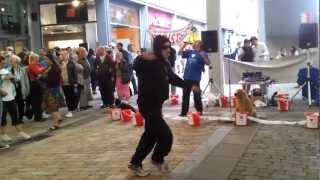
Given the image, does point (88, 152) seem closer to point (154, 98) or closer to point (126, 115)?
point (154, 98)

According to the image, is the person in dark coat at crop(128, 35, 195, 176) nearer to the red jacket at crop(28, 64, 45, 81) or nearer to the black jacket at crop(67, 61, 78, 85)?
the red jacket at crop(28, 64, 45, 81)

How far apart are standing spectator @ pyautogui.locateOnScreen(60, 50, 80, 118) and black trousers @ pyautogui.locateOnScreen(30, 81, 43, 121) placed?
87 centimetres

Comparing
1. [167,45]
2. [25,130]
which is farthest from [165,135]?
[25,130]

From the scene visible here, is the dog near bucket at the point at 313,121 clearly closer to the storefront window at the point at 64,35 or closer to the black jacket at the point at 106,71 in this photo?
the black jacket at the point at 106,71

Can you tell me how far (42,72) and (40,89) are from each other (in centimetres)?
89

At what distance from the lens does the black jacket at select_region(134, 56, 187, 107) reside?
7043 millimetres

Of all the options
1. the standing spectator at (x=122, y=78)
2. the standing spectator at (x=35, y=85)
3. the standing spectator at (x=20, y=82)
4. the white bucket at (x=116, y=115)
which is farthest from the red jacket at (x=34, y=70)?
the standing spectator at (x=122, y=78)

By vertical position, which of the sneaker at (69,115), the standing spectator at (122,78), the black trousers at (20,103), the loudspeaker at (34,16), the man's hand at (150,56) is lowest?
the sneaker at (69,115)

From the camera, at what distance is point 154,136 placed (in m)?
7.03

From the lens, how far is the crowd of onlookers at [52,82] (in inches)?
424

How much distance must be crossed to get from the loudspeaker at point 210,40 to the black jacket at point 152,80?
7.41 m

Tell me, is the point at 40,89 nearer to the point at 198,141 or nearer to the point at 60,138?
the point at 60,138

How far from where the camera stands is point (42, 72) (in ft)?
41.4

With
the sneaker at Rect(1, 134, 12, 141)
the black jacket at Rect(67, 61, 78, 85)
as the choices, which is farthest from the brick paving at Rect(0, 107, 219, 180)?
the black jacket at Rect(67, 61, 78, 85)
